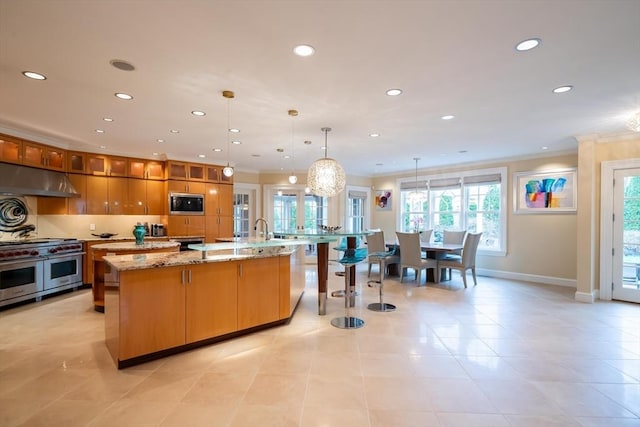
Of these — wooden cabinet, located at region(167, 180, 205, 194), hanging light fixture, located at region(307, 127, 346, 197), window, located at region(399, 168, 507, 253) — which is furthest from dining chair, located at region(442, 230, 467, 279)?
wooden cabinet, located at region(167, 180, 205, 194)

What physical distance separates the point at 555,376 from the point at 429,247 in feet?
11.9

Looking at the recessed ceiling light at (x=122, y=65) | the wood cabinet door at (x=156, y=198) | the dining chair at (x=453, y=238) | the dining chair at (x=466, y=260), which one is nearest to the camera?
the recessed ceiling light at (x=122, y=65)

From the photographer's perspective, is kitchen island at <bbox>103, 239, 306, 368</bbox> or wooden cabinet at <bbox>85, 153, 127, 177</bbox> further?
wooden cabinet at <bbox>85, 153, 127, 177</bbox>

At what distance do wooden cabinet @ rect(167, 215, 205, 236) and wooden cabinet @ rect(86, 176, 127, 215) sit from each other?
91 cm

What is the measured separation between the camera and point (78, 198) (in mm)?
5531

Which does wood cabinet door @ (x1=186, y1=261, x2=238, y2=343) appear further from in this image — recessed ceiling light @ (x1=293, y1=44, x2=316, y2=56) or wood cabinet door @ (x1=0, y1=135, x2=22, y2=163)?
wood cabinet door @ (x1=0, y1=135, x2=22, y2=163)

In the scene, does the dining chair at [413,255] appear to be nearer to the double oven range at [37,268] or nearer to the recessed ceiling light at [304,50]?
the recessed ceiling light at [304,50]

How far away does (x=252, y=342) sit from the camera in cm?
319

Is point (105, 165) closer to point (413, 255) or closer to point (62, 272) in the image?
point (62, 272)

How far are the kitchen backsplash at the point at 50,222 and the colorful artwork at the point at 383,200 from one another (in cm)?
566

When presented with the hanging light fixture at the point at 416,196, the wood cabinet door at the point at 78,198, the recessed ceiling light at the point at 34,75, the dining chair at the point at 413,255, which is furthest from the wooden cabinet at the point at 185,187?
the hanging light fixture at the point at 416,196

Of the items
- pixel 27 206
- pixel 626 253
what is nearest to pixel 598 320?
pixel 626 253

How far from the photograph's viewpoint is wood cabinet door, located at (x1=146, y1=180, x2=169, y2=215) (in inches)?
248

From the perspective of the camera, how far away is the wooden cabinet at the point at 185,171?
6324 mm
